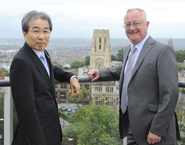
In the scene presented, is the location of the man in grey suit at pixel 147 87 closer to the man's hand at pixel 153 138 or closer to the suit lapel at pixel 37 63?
the man's hand at pixel 153 138

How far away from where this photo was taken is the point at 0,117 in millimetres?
2541

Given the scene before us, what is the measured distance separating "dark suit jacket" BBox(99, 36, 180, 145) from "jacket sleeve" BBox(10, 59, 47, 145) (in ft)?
2.99

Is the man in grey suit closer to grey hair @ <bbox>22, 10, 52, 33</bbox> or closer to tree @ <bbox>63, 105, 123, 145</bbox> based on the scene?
tree @ <bbox>63, 105, 123, 145</bbox>

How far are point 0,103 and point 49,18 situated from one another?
1177mm

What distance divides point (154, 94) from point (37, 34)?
112 centimetres

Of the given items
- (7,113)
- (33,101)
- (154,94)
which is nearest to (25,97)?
(33,101)

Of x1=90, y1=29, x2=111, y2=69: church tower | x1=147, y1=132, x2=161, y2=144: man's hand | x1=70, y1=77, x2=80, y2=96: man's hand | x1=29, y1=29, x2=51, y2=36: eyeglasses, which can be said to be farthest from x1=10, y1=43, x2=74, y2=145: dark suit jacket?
x1=90, y1=29, x2=111, y2=69: church tower

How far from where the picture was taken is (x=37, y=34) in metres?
1.86

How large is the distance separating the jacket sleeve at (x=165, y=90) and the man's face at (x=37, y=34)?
0.98 meters

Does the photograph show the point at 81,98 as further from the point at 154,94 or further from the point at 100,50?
the point at 100,50

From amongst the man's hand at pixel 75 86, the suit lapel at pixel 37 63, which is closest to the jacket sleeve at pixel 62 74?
the man's hand at pixel 75 86

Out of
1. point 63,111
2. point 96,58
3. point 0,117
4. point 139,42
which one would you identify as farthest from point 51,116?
point 96,58

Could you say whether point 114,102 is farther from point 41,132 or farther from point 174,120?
point 41,132

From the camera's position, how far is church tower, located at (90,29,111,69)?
88.2 metres
